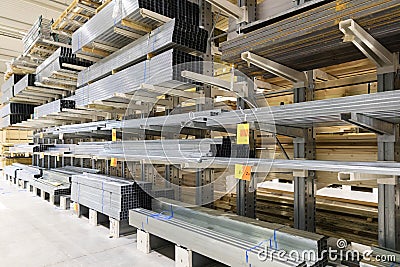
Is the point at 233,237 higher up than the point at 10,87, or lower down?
lower down

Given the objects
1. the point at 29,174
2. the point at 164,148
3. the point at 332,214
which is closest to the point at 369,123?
the point at 332,214

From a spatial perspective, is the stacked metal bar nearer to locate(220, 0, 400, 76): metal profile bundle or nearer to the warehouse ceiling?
the warehouse ceiling

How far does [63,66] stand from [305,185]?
15.9ft

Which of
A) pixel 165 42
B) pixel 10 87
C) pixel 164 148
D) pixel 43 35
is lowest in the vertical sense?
pixel 164 148

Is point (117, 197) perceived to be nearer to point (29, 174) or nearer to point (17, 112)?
point (29, 174)

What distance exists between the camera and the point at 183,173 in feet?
17.0

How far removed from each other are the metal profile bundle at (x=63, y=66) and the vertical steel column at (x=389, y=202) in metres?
5.19

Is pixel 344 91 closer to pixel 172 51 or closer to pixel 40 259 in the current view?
pixel 172 51

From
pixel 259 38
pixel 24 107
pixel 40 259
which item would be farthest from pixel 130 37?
pixel 24 107

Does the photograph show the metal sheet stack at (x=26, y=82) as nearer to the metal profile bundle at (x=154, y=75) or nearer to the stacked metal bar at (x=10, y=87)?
the stacked metal bar at (x=10, y=87)

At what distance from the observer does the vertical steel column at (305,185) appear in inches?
107

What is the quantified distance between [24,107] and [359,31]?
32.1ft

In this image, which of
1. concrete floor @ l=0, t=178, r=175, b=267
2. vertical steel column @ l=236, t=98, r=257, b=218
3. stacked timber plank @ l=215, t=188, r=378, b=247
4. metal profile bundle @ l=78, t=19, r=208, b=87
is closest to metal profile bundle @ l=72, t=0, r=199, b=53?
metal profile bundle @ l=78, t=19, r=208, b=87

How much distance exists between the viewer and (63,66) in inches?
218
